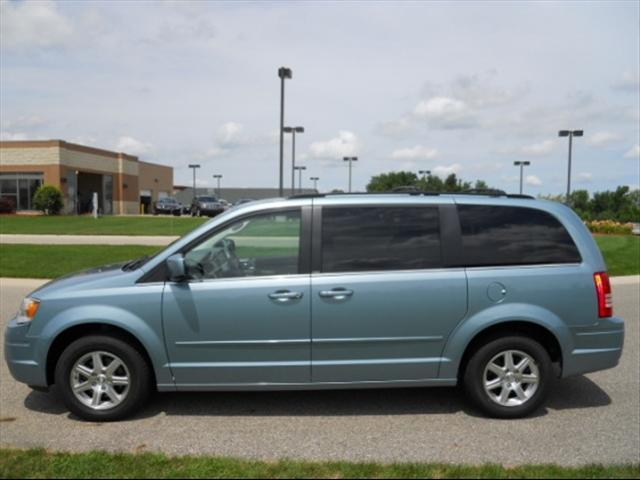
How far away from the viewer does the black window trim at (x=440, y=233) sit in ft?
15.5

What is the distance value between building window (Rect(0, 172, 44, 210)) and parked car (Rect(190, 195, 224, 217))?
1365cm

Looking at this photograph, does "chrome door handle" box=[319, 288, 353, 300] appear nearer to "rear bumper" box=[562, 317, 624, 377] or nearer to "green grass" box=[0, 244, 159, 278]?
"rear bumper" box=[562, 317, 624, 377]

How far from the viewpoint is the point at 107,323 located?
4605 mm

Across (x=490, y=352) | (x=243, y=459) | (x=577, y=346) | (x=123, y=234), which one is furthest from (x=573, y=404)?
(x=123, y=234)

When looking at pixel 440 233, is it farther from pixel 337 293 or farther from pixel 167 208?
pixel 167 208

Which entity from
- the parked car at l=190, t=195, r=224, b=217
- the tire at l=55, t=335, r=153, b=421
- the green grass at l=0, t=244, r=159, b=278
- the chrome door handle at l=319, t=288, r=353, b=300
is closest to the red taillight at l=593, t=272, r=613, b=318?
the chrome door handle at l=319, t=288, r=353, b=300

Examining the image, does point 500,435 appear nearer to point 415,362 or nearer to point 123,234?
point 415,362

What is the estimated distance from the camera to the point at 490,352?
15.7 ft

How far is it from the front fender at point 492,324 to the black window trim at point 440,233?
1.52 feet

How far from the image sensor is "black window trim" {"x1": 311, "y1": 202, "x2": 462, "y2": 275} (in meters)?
4.73

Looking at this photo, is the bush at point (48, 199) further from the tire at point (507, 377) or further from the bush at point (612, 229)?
the tire at point (507, 377)

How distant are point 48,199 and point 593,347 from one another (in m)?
45.5

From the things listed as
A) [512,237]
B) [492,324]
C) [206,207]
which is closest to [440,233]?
[512,237]

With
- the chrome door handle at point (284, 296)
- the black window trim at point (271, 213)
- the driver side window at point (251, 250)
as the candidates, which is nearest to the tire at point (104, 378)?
the black window trim at point (271, 213)
